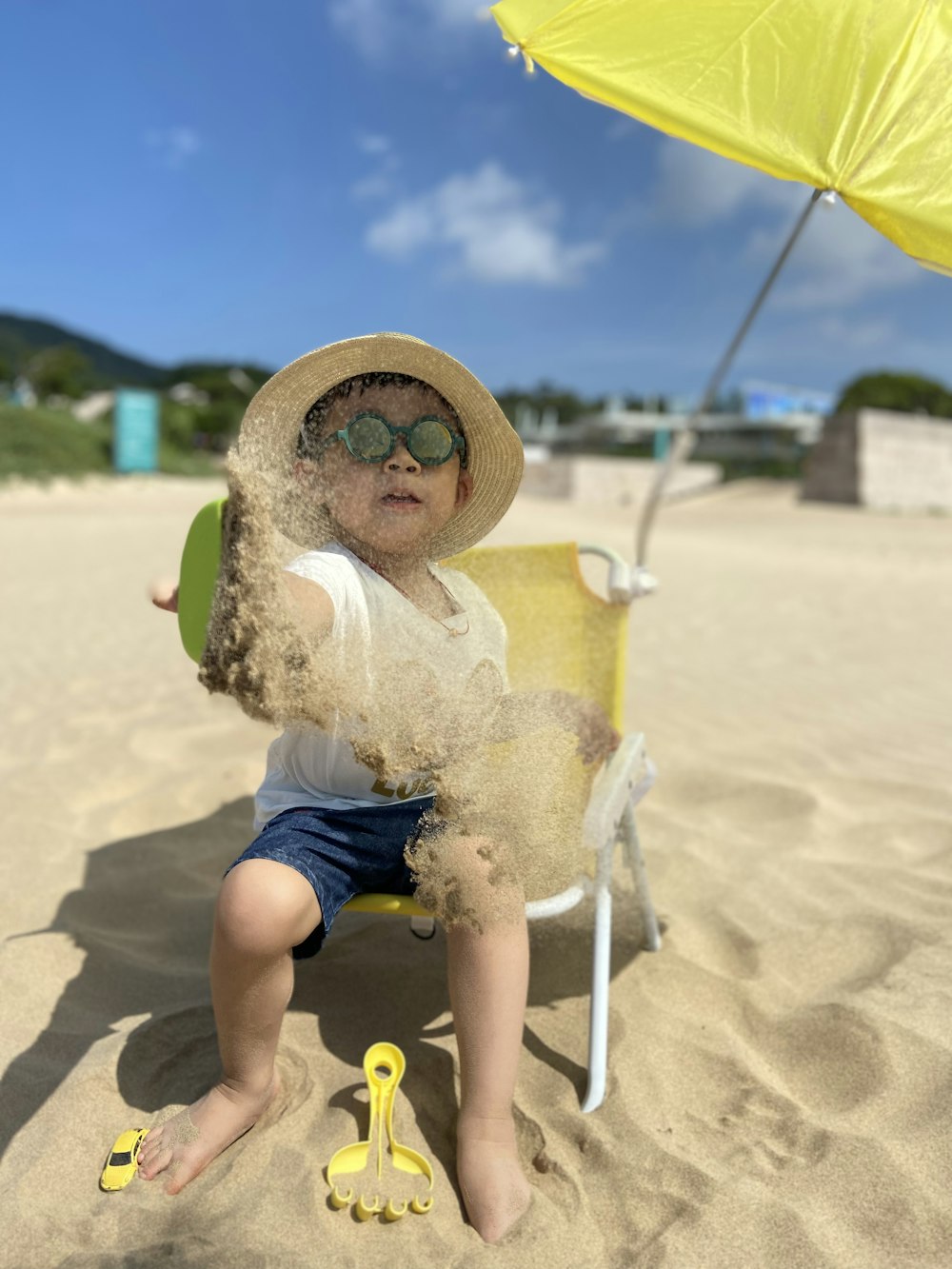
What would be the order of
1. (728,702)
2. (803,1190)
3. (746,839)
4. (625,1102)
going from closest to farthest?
(803,1190)
(625,1102)
(746,839)
(728,702)

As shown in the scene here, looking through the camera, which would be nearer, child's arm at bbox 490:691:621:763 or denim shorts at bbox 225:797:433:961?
denim shorts at bbox 225:797:433:961

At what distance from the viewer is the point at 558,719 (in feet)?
5.91

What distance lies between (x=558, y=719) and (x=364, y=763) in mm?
426

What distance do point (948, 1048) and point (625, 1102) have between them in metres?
0.61

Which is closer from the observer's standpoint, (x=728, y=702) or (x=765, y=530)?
(x=728, y=702)

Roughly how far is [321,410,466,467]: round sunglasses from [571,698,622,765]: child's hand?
1.90 ft

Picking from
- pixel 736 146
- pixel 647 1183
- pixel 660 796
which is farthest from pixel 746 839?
pixel 736 146

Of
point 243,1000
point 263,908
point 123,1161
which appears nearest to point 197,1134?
point 123,1161

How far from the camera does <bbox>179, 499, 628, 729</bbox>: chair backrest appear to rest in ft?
7.88

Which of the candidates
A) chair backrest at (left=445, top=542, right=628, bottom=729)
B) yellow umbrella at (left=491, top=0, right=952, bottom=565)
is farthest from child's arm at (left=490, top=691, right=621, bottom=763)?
yellow umbrella at (left=491, top=0, right=952, bottom=565)

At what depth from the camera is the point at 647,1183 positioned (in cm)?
155

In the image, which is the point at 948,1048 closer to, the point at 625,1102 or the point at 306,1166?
the point at 625,1102

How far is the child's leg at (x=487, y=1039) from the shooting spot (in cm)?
153

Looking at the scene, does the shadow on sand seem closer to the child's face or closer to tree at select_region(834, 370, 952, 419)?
the child's face
